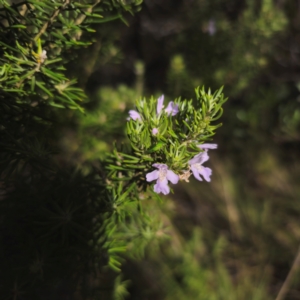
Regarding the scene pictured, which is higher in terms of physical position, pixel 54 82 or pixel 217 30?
pixel 217 30

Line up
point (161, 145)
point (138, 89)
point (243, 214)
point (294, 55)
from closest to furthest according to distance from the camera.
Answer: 1. point (161, 145)
2. point (138, 89)
3. point (294, 55)
4. point (243, 214)

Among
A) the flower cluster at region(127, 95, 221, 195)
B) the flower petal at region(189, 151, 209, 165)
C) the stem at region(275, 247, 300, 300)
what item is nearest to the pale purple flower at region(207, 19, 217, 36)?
the flower cluster at region(127, 95, 221, 195)

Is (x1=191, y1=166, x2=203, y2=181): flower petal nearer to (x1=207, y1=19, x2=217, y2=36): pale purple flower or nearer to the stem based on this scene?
(x1=207, y1=19, x2=217, y2=36): pale purple flower

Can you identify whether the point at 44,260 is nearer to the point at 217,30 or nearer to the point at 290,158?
the point at 217,30

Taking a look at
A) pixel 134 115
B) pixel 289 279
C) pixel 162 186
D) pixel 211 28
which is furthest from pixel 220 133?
pixel 162 186

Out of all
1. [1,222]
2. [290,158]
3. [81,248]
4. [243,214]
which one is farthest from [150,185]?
[290,158]

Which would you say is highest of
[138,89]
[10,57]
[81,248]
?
[138,89]

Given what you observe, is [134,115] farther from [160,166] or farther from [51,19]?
[51,19]
